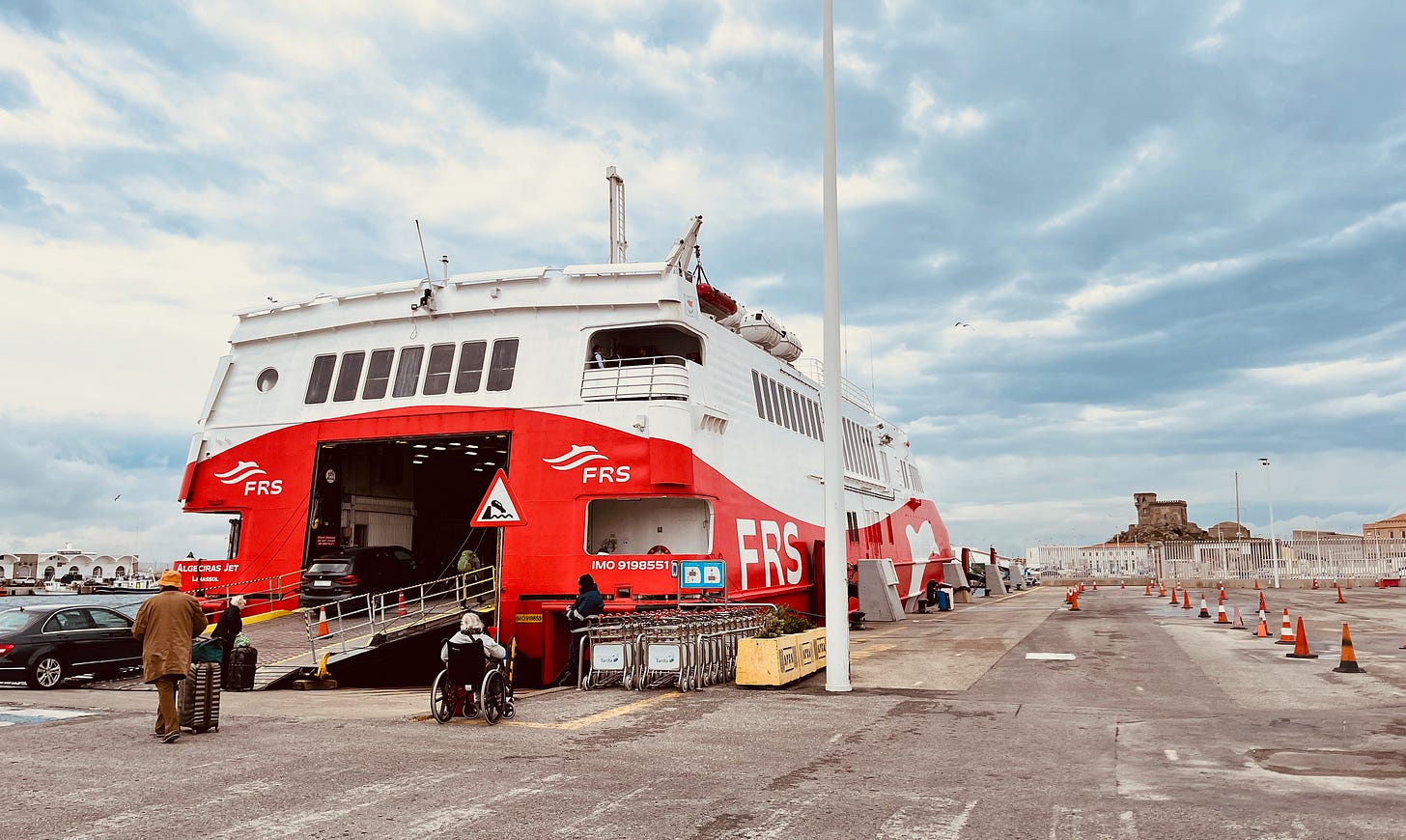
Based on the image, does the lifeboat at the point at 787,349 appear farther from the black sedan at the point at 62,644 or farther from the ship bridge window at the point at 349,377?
the black sedan at the point at 62,644

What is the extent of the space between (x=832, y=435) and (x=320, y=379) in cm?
1332

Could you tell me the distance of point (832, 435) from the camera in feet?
47.0

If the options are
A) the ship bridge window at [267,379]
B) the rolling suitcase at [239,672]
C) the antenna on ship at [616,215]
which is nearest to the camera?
the rolling suitcase at [239,672]

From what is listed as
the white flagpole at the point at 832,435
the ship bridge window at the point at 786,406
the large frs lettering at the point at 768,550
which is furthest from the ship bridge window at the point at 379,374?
the white flagpole at the point at 832,435

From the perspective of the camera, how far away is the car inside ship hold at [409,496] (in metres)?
22.4

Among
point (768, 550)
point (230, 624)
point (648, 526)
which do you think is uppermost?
point (648, 526)

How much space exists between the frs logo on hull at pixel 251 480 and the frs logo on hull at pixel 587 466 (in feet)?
21.7

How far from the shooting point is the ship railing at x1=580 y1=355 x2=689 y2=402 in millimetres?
19859

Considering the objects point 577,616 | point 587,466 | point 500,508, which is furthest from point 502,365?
point 500,508

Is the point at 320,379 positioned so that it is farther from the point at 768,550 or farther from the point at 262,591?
the point at 768,550

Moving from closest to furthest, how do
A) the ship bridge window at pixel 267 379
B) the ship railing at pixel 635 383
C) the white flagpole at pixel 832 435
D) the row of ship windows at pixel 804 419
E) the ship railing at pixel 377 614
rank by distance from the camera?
1. the white flagpole at pixel 832 435
2. the ship railing at pixel 377 614
3. the ship railing at pixel 635 383
4. the ship bridge window at pixel 267 379
5. the row of ship windows at pixel 804 419

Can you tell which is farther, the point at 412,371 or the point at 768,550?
the point at 768,550

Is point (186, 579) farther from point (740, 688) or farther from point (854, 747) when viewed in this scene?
point (854, 747)

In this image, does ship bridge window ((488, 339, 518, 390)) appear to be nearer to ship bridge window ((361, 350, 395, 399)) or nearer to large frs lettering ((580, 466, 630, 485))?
ship bridge window ((361, 350, 395, 399))
